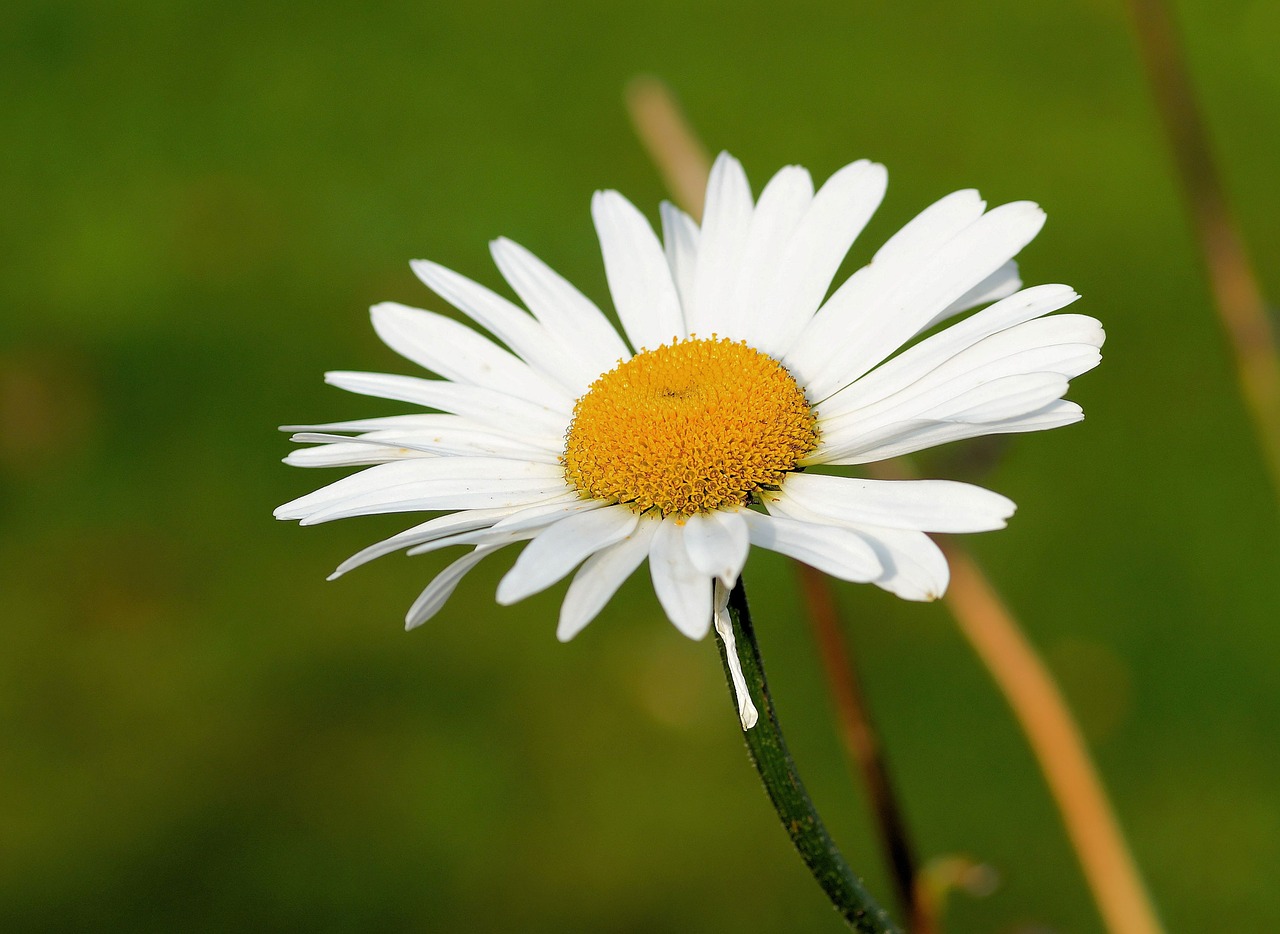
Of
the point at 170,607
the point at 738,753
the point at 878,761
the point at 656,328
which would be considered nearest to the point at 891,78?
the point at 738,753

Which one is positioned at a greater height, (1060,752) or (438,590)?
(438,590)

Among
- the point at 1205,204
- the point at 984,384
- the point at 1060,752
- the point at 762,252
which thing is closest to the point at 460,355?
the point at 762,252

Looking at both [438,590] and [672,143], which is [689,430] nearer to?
[438,590]

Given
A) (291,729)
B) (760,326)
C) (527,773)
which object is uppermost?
(760,326)

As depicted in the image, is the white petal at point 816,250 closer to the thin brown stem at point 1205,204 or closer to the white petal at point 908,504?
the white petal at point 908,504

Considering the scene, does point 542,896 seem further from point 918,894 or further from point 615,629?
point 918,894

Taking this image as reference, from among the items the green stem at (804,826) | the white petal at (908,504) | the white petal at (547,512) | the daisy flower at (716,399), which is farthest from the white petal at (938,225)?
the green stem at (804,826)
